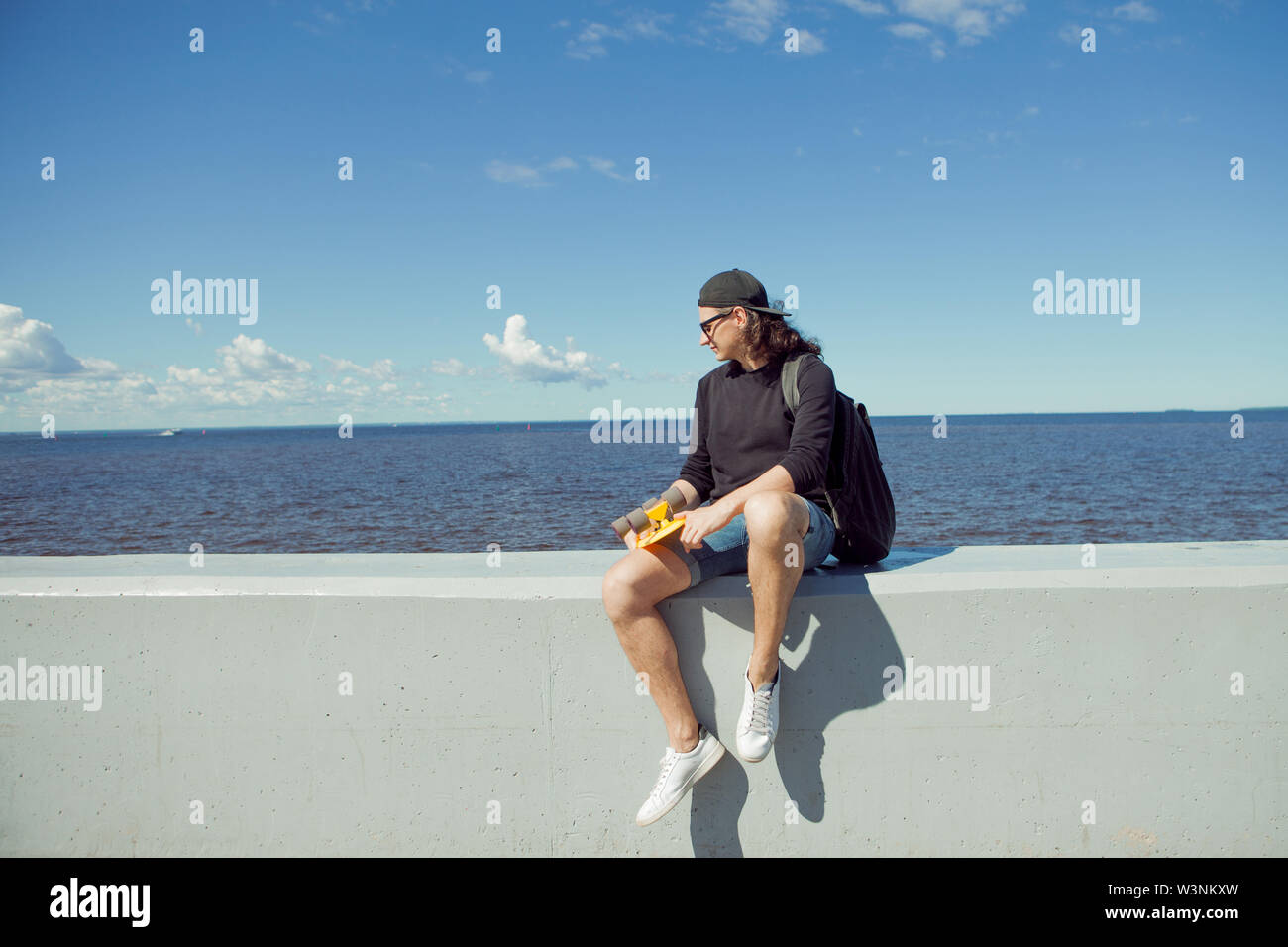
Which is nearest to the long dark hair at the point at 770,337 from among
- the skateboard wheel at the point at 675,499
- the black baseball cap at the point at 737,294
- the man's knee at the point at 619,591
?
the black baseball cap at the point at 737,294

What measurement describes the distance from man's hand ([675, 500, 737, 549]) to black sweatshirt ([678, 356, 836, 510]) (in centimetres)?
29

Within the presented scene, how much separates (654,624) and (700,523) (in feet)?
1.15

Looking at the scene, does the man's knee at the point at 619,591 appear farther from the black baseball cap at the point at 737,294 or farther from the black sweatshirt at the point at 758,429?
the black baseball cap at the point at 737,294

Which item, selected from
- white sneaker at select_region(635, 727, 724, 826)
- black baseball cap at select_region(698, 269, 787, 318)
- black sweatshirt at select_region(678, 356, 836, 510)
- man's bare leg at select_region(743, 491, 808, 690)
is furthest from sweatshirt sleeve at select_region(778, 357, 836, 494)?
white sneaker at select_region(635, 727, 724, 826)

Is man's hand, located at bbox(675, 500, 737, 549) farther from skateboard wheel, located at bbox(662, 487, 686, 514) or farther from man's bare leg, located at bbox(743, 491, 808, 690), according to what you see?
skateboard wheel, located at bbox(662, 487, 686, 514)

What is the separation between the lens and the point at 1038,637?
2.43 meters

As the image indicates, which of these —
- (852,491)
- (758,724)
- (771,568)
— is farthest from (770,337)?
(758,724)

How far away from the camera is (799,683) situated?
251 cm

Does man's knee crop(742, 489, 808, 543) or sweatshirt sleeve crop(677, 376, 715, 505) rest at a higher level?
sweatshirt sleeve crop(677, 376, 715, 505)

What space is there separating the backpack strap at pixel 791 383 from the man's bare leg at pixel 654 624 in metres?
0.79

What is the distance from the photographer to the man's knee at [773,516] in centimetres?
232

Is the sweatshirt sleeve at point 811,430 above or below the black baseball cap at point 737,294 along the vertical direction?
below

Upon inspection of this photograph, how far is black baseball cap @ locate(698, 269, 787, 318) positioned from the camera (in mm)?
3031
